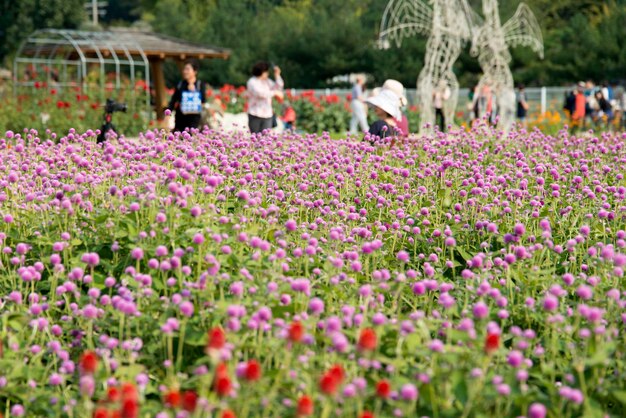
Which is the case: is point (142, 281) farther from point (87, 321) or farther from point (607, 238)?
point (607, 238)

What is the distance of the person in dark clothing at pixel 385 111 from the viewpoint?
9180 mm

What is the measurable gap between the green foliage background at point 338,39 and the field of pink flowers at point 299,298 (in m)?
32.4

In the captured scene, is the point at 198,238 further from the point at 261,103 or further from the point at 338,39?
the point at 338,39

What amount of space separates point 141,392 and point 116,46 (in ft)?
74.4

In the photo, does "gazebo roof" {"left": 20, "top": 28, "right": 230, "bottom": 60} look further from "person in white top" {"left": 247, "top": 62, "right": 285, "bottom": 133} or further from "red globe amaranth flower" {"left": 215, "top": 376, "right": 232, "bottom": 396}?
"red globe amaranth flower" {"left": 215, "top": 376, "right": 232, "bottom": 396}

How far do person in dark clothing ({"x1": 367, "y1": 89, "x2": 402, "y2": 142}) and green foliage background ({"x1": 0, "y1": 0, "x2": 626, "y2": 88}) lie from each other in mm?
29317

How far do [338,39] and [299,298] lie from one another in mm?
41275

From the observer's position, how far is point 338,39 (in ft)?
146

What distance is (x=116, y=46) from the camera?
993 inches

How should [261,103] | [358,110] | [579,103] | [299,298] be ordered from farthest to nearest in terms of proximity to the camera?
[579,103] < [358,110] < [261,103] < [299,298]

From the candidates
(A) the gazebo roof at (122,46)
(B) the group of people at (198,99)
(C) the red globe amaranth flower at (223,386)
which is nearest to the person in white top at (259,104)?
(B) the group of people at (198,99)

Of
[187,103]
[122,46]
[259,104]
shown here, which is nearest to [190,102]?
[187,103]

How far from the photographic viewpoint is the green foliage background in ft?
126

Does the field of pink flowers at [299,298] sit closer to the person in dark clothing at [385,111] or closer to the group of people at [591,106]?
the person in dark clothing at [385,111]
